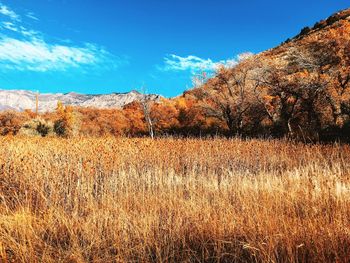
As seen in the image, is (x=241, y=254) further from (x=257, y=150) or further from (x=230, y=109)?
(x=230, y=109)

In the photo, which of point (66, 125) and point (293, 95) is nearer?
point (293, 95)

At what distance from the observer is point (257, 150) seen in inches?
545

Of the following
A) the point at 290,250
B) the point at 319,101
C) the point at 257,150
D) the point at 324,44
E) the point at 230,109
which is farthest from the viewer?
the point at 230,109

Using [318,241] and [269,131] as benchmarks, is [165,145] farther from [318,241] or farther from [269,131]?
[269,131]

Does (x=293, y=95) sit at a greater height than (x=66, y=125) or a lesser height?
greater

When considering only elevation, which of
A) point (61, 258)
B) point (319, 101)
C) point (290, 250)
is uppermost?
point (319, 101)

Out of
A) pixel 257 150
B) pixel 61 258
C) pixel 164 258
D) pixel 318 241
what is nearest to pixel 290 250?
pixel 318 241

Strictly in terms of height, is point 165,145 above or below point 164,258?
above

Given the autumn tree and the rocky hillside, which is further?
the autumn tree

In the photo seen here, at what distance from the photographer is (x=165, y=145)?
14070 mm

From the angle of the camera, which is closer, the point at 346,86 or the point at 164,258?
the point at 164,258

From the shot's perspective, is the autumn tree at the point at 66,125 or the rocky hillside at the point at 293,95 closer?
the rocky hillside at the point at 293,95

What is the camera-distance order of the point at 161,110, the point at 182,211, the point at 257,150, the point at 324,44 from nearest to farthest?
the point at 182,211 → the point at 257,150 → the point at 324,44 → the point at 161,110

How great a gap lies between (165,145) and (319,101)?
13.0m
